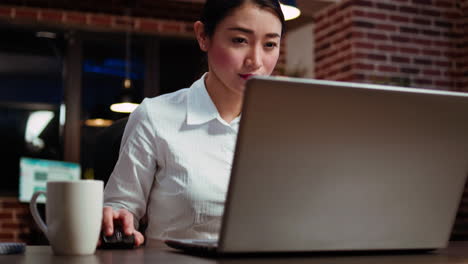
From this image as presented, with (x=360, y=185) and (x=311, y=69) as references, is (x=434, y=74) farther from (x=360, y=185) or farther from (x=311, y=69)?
(x=360, y=185)

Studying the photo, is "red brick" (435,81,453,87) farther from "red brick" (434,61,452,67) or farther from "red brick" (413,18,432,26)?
"red brick" (413,18,432,26)

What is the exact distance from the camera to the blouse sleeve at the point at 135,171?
1.23 metres

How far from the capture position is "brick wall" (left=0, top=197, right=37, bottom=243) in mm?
5020

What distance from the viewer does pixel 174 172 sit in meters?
1.28

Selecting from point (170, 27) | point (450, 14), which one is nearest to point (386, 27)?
point (450, 14)

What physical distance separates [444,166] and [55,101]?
5214 millimetres

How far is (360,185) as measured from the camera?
2.62ft

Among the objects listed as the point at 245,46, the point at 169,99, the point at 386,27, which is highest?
the point at 386,27

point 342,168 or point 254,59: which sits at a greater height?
point 254,59

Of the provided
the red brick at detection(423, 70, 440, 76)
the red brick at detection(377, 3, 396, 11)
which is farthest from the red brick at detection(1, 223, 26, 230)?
the red brick at detection(423, 70, 440, 76)

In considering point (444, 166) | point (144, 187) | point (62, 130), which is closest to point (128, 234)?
point (144, 187)

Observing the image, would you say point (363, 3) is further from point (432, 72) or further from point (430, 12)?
point (432, 72)

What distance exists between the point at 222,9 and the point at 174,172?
379mm

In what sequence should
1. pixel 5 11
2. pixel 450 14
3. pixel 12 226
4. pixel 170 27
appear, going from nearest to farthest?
pixel 450 14, pixel 12 226, pixel 5 11, pixel 170 27
